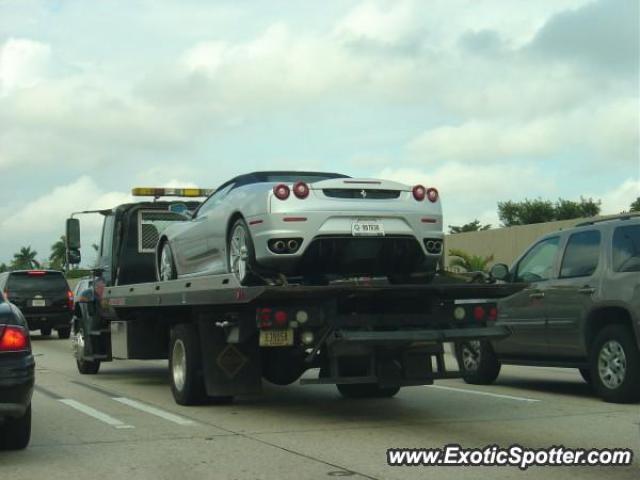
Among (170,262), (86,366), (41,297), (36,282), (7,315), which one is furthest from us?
(36,282)

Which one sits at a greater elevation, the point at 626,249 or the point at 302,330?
the point at 626,249

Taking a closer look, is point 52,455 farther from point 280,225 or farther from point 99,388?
point 99,388

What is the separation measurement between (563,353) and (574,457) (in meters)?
3.91

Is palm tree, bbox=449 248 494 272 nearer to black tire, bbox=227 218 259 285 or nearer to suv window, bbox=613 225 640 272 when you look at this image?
suv window, bbox=613 225 640 272

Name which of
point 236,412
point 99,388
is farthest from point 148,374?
point 236,412

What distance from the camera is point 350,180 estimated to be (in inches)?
368

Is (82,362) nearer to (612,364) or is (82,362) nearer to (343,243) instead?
(343,243)

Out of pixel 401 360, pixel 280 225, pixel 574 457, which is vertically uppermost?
pixel 280 225

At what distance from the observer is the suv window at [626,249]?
407 inches

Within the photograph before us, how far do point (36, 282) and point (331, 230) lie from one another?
19.7 meters

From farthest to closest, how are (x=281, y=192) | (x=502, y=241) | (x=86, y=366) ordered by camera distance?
1. (x=502, y=241)
2. (x=86, y=366)
3. (x=281, y=192)

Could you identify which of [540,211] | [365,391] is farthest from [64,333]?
[540,211]

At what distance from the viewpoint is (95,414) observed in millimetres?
10234

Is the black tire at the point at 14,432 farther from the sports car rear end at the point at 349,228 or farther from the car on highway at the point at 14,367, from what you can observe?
the sports car rear end at the point at 349,228
